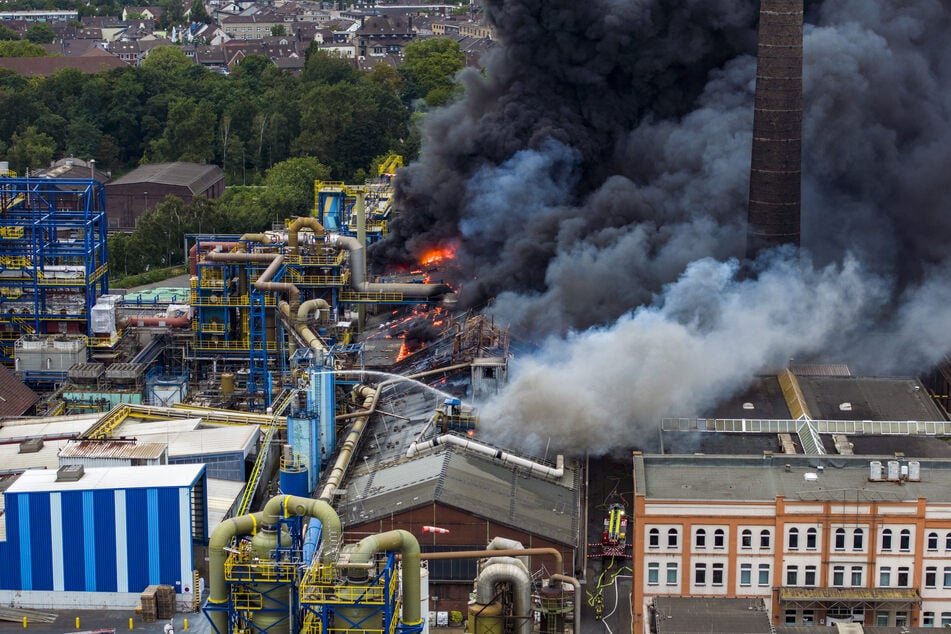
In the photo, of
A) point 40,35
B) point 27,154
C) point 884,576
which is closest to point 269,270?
point 884,576

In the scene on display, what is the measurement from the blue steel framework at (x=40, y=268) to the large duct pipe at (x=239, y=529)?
3925 cm

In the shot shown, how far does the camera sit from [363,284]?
78.2 meters

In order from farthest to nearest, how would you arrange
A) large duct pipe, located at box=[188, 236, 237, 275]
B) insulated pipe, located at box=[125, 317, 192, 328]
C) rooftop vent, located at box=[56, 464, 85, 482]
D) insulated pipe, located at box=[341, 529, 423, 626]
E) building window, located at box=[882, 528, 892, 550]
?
large duct pipe, located at box=[188, 236, 237, 275] < insulated pipe, located at box=[125, 317, 192, 328] < rooftop vent, located at box=[56, 464, 85, 482] < building window, located at box=[882, 528, 892, 550] < insulated pipe, located at box=[341, 529, 423, 626]

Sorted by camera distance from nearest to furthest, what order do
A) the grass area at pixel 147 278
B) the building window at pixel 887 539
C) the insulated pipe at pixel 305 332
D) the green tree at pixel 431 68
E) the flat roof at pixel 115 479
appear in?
the building window at pixel 887 539
the flat roof at pixel 115 479
the insulated pipe at pixel 305 332
the grass area at pixel 147 278
the green tree at pixel 431 68

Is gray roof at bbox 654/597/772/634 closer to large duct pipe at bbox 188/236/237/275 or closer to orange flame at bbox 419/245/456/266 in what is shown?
large duct pipe at bbox 188/236/237/275

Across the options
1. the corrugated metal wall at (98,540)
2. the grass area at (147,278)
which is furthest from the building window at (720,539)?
the grass area at (147,278)

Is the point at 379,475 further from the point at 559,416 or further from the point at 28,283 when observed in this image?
the point at 28,283

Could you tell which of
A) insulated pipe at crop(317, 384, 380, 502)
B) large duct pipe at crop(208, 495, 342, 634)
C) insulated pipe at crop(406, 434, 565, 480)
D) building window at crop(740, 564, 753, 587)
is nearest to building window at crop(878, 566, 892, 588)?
building window at crop(740, 564, 753, 587)

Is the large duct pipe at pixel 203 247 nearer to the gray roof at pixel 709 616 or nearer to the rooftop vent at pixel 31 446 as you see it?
the rooftop vent at pixel 31 446

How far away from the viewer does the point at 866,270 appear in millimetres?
78625

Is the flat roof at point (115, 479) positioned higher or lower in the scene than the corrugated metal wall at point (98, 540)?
higher

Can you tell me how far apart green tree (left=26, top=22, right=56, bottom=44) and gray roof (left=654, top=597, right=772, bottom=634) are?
6345 inches

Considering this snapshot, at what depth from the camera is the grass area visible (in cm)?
10288

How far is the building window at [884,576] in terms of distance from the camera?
50.1 meters
